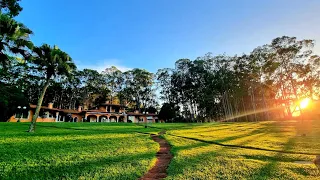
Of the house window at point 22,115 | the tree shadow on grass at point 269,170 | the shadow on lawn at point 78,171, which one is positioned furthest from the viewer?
the house window at point 22,115

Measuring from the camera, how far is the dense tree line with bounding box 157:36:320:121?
36.6 meters

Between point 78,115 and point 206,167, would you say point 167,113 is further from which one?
point 206,167

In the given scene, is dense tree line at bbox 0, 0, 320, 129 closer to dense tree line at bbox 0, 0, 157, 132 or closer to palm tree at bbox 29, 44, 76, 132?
dense tree line at bbox 0, 0, 157, 132

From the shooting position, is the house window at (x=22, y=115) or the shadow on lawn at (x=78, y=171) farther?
the house window at (x=22, y=115)

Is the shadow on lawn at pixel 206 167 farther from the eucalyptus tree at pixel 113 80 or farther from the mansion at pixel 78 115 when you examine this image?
the eucalyptus tree at pixel 113 80

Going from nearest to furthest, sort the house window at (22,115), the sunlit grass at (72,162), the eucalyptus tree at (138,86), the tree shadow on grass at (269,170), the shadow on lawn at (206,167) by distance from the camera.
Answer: the sunlit grass at (72,162) → the tree shadow on grass at (269,170) → the shadow on lawn at (206,167) → the house window at (22,115) → the eucalyptus tree at (138,86)

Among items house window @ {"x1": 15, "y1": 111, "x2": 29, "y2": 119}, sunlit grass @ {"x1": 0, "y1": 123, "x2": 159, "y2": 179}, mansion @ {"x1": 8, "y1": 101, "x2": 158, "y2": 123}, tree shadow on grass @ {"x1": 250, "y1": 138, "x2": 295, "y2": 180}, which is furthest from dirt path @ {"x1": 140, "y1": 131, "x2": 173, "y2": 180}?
house window @ {"x1": 15, "y1": 111, "x2": 29, "y2": 119}

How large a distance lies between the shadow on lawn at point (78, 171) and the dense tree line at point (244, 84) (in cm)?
3792

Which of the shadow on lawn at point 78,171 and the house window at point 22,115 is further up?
the house window at point 22,115

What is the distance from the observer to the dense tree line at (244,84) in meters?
36.6

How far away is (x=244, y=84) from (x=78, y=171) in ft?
150

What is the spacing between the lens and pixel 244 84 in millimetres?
45938

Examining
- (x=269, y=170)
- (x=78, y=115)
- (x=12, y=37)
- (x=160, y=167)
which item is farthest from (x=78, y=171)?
(x=78, y=115)

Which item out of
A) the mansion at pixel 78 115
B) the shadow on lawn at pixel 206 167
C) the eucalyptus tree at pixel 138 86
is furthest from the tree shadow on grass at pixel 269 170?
the eucalyptus tree at pixel 138 86
